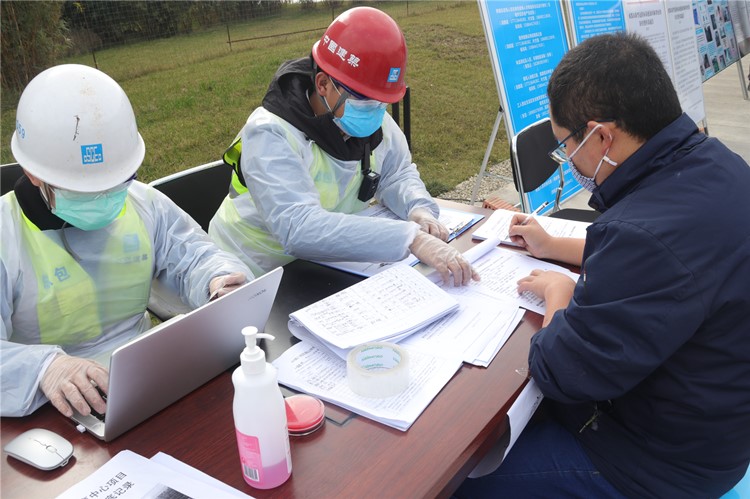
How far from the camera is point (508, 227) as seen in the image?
6.89 feet

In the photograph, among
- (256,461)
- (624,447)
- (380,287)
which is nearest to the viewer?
(256,461)

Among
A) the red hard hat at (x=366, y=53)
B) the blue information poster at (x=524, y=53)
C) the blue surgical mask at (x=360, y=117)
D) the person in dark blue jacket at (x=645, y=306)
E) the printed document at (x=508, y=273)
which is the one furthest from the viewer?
the blue information poster at (x=524, y=53)

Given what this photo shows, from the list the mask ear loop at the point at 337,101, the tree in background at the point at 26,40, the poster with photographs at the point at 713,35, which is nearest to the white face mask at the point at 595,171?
the mask ear loop at the point at 337,101

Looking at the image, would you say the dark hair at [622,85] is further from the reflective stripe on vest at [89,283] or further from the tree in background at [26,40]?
the tree in background at [26,40]

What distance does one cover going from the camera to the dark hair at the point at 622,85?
1256 millimetres

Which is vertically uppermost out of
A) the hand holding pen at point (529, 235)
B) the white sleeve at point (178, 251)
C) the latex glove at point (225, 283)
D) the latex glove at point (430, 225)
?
the white sleeve at point (178, 251)

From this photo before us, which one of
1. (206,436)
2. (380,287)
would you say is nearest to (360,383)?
(206,436)

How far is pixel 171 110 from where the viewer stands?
21.6 ft

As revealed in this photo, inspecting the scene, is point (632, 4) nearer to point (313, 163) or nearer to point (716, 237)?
point (313, 163)

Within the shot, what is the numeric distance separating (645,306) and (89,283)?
134cm

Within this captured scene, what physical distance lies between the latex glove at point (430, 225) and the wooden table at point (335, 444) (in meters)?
0.76

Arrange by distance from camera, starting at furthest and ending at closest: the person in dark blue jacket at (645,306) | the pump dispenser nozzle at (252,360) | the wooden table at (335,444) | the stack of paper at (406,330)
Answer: the stack of paper at (406,330)
the person in dark blue jacket at (645,306)
the wooden table at (335,444)
the pump dispenser nozzle at (252,360)

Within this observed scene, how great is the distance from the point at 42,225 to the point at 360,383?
88cm

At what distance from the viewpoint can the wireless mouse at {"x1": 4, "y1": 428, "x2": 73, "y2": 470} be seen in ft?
3.37
